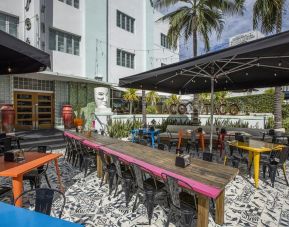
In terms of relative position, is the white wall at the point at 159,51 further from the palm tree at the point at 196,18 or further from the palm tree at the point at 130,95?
the palm tree at the point at 196,18

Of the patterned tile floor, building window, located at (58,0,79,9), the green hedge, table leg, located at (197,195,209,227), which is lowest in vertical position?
the patterned tile floor

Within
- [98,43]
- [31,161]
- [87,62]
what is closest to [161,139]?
[31,161]

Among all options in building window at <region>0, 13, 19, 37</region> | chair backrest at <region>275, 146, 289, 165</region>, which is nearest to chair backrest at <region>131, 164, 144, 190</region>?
chair backrest at <region>275, 146, 289, 165</region>

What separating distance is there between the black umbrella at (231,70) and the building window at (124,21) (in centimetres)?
1176

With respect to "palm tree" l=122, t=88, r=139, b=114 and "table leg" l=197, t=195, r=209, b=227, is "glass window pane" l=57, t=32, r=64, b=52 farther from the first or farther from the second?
"table leg" l=197, t=195, r=209, b=227

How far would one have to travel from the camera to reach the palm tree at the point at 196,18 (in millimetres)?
11938

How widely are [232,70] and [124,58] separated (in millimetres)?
14286

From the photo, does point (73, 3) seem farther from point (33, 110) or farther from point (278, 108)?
point (278, 108)

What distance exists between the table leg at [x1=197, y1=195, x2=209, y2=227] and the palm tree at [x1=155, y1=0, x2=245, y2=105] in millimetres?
10233

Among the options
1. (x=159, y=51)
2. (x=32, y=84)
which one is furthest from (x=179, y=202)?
(x=159, y=51)

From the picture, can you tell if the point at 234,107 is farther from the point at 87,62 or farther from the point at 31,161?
the point at 31,161

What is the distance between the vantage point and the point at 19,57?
4688mm

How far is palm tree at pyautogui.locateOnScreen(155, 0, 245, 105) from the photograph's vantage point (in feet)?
39.2

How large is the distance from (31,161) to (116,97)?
49.2 feet
